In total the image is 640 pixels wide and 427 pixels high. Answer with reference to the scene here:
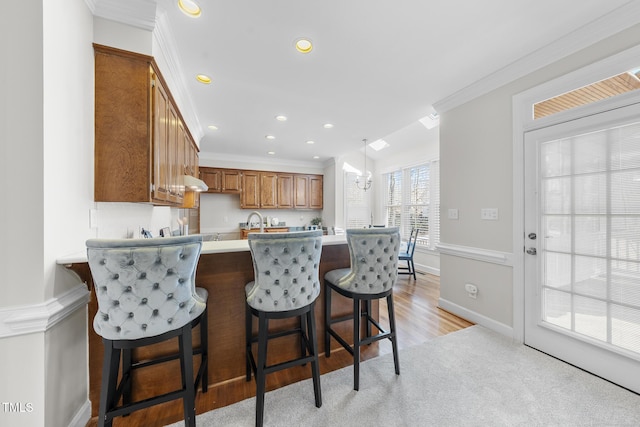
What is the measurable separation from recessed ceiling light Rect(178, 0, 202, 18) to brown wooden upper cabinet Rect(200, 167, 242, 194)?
4129mm

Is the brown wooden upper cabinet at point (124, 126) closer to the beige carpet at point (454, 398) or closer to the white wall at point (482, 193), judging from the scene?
the beige carpet at point (454, 398)

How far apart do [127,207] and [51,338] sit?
1.13m

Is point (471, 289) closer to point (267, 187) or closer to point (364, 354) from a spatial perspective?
point (364, 354)

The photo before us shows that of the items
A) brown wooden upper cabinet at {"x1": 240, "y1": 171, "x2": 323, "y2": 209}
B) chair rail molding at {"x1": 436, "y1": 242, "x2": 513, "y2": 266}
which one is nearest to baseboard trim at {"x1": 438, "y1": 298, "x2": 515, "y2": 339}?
chair rail molding at {"x1": 436, "y1": 242, "x2": 513, "y2": 266}

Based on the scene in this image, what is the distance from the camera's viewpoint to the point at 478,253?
261 centimetres

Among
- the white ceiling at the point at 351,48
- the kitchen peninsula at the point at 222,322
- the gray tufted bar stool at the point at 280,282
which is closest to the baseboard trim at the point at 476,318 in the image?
the gray tufted bar stool at the point at 280,282

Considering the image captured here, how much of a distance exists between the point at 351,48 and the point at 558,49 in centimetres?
174

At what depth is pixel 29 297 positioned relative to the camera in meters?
1.11

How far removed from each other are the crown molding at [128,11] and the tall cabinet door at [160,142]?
355 millimetres

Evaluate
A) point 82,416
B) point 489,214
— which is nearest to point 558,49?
point 489,214

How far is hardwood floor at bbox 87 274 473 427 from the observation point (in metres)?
1.51

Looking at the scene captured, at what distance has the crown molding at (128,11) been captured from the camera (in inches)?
62.0

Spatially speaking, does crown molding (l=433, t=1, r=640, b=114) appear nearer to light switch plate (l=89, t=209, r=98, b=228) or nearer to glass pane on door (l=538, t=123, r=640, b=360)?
glass pane on door (l=538, t=123, r=640, b=360)

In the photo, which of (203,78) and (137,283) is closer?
(137,283)
